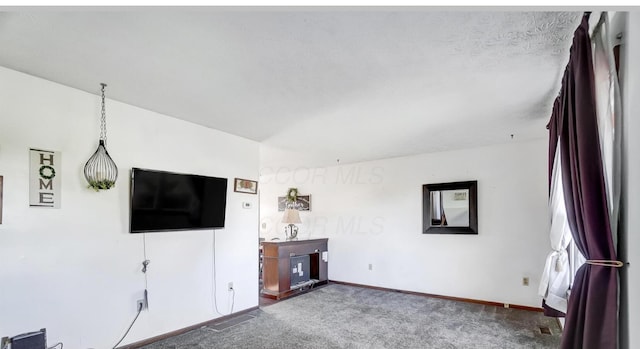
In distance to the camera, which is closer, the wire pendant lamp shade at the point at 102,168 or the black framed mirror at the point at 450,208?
the wire pendant lamp shade at the point at 102,168

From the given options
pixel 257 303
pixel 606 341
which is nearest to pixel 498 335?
pixel 606 341

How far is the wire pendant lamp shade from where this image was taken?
296cm

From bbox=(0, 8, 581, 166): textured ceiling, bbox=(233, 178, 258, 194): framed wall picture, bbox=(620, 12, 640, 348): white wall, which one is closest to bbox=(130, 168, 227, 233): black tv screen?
bbox=(233, 178, 258, 194): framed wall picture

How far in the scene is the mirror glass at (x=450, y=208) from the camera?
5.16 meters

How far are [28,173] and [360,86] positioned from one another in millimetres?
2703

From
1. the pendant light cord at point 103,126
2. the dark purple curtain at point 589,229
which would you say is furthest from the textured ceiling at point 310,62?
the dark purple curtain at point 589,229

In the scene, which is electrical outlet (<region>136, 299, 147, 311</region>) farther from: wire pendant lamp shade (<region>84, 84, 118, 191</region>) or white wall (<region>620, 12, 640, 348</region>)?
Result: white wall (<region>620, 12, 640, 348</region>)

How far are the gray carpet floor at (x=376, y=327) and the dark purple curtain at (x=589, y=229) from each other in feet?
6.85

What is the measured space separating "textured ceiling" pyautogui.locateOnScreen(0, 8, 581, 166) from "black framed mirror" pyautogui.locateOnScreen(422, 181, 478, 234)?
4.76 ft

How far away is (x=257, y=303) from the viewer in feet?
15.2

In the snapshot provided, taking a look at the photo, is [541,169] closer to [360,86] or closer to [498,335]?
[498,335]

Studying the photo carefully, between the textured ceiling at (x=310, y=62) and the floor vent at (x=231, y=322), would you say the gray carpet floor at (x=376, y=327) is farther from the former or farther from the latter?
the textured ceiling at (x=310, y=62)

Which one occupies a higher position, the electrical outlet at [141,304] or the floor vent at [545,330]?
the electrical outlet at [141,304]

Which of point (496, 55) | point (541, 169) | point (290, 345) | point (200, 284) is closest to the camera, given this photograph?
point (496, 55)
